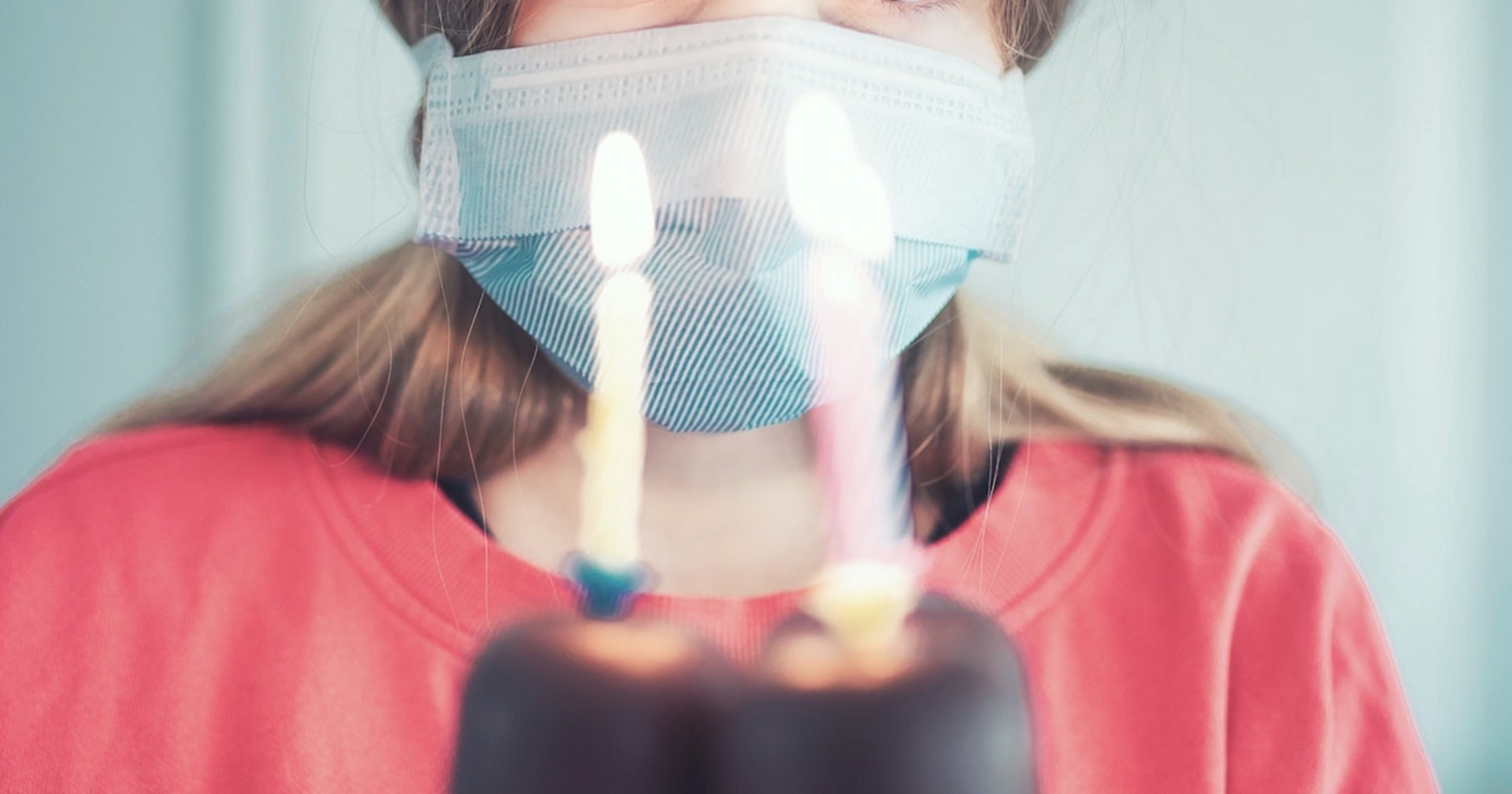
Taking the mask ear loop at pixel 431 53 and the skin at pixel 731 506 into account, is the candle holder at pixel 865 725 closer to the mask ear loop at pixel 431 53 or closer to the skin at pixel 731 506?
the skin at pixel 731 506

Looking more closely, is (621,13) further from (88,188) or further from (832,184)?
(88,188)

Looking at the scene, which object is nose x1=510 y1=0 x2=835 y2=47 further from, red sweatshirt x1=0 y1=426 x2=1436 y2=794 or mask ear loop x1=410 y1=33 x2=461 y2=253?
red sweatshirt x1=0 y1=426 x2=1436 y2=794

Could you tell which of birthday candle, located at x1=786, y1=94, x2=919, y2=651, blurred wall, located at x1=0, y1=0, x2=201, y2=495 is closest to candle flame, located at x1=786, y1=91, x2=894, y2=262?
birthday candle, located at x1=786, y1=94, x2=919, y2=651

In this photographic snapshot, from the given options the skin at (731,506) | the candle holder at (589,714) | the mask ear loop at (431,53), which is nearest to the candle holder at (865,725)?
the candle holder at (589,714)

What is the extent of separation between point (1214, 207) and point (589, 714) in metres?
0.35

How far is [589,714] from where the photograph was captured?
0.34m

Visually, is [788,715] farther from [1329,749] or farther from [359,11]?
[359,11]

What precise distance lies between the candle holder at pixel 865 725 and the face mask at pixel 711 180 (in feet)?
0.36

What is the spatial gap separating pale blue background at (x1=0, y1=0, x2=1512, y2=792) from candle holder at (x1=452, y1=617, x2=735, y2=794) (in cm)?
23

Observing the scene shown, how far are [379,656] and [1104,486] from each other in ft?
1.01

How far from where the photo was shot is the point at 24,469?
57 centimetres

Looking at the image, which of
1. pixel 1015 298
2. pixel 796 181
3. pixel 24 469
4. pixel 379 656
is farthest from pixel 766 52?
pixel 24 469

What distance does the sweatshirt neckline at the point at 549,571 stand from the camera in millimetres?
482

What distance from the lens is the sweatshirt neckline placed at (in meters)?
0.48
